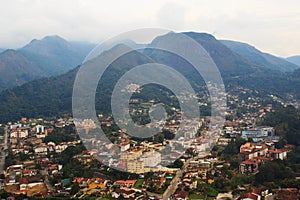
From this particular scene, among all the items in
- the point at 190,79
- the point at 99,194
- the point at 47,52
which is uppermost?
the point at 47,52

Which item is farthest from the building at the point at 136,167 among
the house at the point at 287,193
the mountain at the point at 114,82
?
the mountain at the point at 114,82

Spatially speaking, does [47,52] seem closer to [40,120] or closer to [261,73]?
[261,73]

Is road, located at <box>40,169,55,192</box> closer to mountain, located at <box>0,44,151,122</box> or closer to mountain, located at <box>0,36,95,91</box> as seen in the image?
mountain, located at <box>0,44,151,122</box>

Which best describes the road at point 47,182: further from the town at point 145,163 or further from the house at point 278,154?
the house at point 278,154

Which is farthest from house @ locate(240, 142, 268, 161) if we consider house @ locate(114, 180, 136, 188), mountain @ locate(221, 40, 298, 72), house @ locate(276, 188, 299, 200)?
mountain @ locate(221, 40, 298, 72)

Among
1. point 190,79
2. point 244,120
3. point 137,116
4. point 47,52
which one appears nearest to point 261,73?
point 190,79

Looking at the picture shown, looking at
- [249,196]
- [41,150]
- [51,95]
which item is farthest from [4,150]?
[51,95]

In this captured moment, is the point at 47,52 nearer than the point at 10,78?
No
